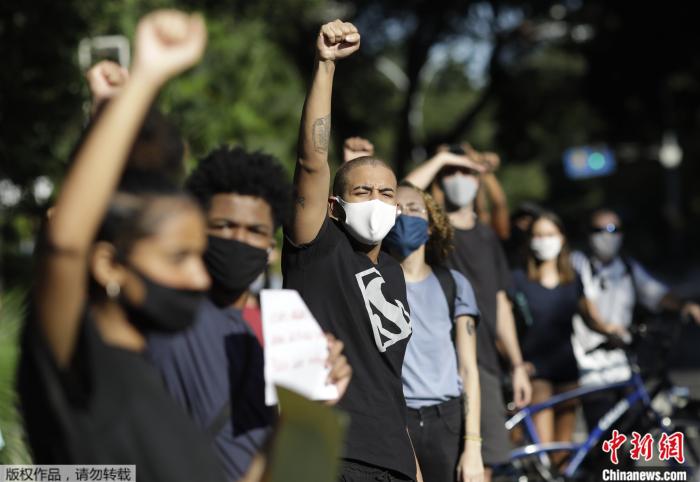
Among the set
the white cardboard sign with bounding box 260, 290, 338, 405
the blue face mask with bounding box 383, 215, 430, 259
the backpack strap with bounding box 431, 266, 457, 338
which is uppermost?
the blue face mask with bounding box 383, 215, 430, 259

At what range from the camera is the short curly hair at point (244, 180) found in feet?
9.36

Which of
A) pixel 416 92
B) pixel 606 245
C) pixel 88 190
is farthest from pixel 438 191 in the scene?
pixel 416 92

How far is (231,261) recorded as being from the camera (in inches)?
109

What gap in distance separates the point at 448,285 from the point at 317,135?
5.17 ft

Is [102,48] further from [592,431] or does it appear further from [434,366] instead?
[434,366]

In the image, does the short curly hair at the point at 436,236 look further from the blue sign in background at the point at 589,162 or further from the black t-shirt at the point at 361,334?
the blue sign in background at the point at 589,162

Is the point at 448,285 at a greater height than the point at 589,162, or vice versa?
the point at 589,162

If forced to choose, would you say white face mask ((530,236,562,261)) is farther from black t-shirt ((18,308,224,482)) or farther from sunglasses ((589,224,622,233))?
black t-shirt ((18,308,224,482))

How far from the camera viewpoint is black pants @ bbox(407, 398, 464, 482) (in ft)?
15.6

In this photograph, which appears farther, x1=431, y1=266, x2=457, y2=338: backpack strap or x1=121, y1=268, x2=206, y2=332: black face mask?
x1=431, y1=266, x2=457, y2=338: backpack strap

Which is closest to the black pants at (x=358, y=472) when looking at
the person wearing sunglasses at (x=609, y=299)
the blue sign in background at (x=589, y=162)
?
the person wearing sunglasses at (x=609, y=299)

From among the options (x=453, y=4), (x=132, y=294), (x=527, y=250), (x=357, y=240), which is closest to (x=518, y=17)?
(x=453, y=4)

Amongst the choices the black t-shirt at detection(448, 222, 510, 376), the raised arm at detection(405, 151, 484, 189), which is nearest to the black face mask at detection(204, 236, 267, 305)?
the raised arm at detection(405, 151, 484, 189)

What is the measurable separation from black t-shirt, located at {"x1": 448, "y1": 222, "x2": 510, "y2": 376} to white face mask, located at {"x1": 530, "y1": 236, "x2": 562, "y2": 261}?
112cm
